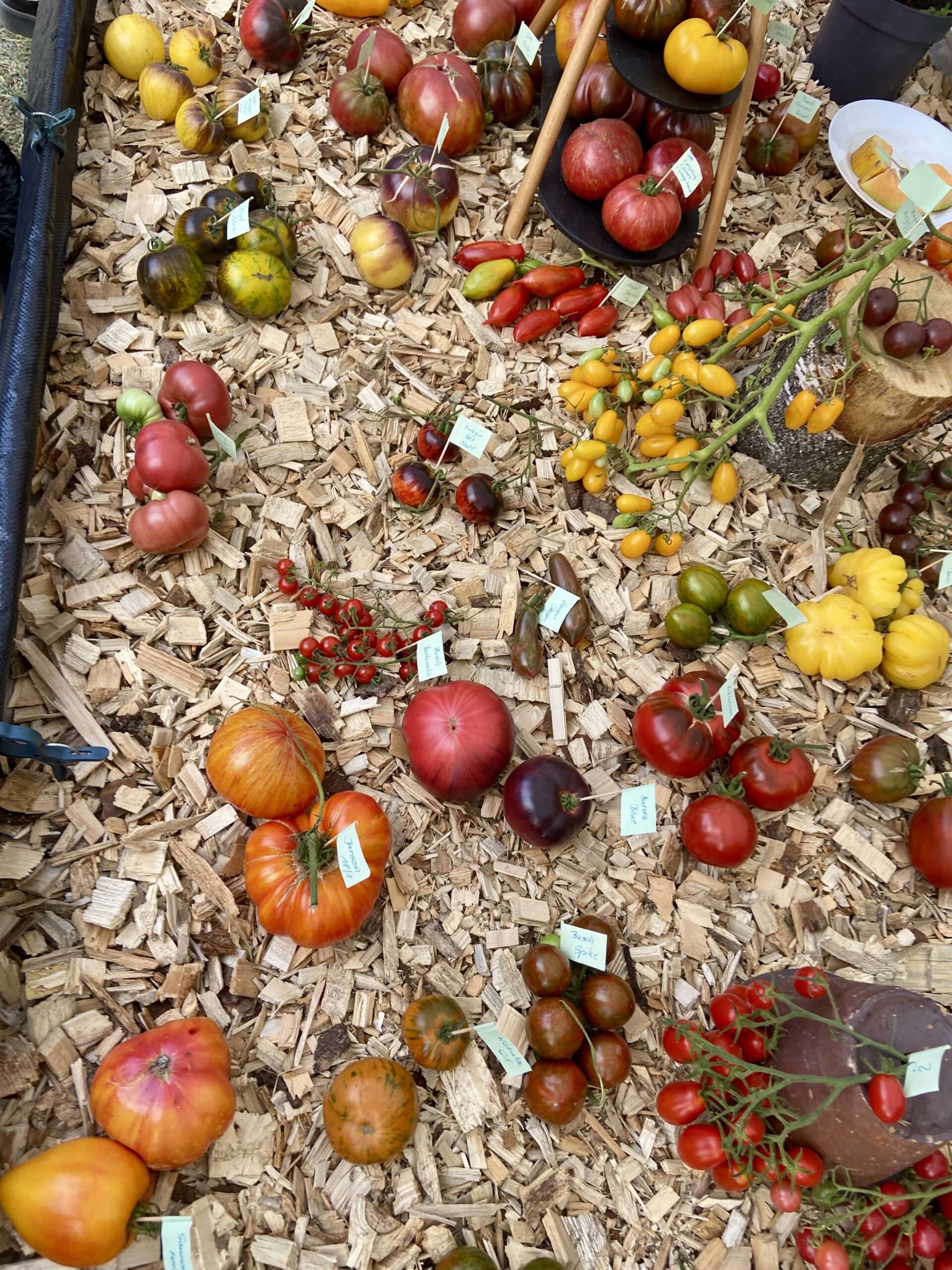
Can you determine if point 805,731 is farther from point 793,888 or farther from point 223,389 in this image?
point 223,389

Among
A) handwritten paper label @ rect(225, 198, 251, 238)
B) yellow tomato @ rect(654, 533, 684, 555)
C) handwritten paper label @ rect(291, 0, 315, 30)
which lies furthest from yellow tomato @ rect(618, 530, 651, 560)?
handwritten paper label @ rect(291, 0, 315, 30)

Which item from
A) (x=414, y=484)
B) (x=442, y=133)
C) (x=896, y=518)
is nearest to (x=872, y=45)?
(x=442, y=133)

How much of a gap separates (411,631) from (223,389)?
0.97m

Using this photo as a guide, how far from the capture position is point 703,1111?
1876 mm

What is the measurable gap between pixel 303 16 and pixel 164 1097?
12.4 feet

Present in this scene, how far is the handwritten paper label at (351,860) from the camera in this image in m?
1.88

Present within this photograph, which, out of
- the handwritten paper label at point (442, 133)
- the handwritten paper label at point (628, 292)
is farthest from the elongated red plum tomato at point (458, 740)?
the handwritten paper label at point (442, 133)

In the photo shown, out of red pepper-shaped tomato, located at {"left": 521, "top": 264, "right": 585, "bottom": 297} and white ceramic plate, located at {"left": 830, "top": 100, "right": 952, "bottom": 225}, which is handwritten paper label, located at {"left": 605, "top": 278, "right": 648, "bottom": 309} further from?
white ceramic plate, located at {"left": 830, "top": 100, "right": 952, "bottom": 225}

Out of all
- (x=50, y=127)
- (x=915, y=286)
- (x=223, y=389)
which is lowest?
(x=223, y=389)

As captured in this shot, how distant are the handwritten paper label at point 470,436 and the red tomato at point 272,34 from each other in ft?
6.56

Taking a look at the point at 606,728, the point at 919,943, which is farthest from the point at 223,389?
the point at 919,943

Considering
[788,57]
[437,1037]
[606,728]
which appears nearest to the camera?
[437,1037]

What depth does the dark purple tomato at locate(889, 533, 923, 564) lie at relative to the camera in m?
2.78

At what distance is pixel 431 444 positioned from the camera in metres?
2.65
